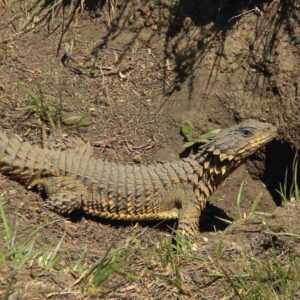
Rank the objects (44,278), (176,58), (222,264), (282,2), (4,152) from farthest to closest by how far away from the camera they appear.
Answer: (176,58)
(282,2)
(4,152)
(222,264)
(44,278)

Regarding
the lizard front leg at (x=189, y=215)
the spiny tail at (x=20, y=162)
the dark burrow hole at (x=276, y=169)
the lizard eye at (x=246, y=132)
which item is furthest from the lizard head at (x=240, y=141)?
the spiny tail at (x=20, y=162)

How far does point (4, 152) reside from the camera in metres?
6.95

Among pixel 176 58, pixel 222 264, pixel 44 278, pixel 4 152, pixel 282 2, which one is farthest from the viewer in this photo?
pixel 176 58

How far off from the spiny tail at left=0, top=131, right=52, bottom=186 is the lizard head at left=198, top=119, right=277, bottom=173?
1.79 m

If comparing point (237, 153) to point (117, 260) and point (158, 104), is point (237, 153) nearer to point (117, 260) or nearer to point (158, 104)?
point (158, 104)

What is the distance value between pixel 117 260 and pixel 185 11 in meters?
4.05

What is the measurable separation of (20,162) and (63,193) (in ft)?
1.75

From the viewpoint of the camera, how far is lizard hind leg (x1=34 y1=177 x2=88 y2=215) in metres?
Result: 6.87

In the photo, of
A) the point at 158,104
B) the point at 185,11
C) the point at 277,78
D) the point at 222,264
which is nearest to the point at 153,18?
the point at 185,11

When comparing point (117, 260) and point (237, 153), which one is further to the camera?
point (237, 153)

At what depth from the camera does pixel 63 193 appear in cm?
696

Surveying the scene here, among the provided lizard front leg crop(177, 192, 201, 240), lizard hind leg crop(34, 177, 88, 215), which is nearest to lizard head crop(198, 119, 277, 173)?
lizard front leg crop(177, 192, 201, 240)

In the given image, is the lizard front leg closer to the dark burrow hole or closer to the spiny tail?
the dark burrow hole

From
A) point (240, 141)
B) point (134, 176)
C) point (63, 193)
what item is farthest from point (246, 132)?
point (63, 193)
